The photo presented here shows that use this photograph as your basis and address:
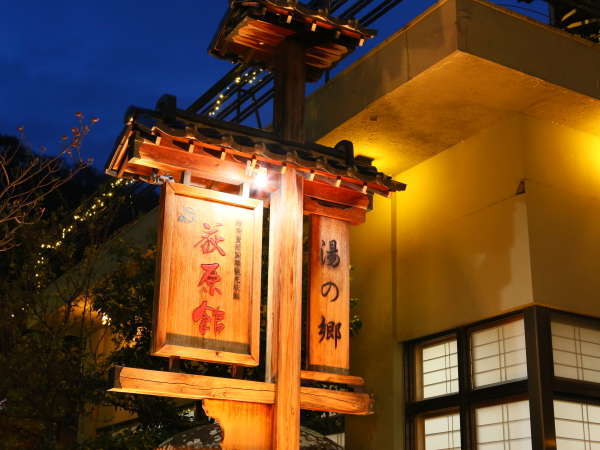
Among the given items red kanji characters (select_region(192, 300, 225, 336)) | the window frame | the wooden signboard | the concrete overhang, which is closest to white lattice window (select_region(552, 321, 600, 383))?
the window frame

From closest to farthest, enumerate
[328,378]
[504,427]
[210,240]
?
[210,240]
[328,378]
[504,427]

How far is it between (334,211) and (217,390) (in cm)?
251

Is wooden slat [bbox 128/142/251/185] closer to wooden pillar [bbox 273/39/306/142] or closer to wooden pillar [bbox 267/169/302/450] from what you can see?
wooden pillar [bbox 267/169/302/450]

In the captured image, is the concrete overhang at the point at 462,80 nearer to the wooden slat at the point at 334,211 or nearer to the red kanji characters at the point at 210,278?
the wooden slat at the point at 334,211

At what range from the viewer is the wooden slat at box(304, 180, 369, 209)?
871 centimetres

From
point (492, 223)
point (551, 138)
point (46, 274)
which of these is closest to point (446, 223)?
point (492, 223)

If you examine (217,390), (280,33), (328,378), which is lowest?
(217,390)

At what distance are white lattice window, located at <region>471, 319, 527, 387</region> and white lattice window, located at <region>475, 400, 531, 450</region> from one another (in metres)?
0.34

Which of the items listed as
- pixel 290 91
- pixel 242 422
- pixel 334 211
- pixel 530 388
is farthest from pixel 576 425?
pixel 290 91

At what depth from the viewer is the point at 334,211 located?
8.80 m

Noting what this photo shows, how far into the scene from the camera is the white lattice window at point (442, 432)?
10.3m

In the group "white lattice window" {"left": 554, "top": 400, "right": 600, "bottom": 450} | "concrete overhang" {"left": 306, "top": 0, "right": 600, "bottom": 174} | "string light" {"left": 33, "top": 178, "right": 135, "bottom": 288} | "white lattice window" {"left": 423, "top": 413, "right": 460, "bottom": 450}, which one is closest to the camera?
"white lattice window" {"left": 554, "top": 400, "right": 600, "bottom": 450}

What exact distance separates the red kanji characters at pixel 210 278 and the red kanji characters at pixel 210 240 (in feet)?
0.49

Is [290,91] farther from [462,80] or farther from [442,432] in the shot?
[442,432]
